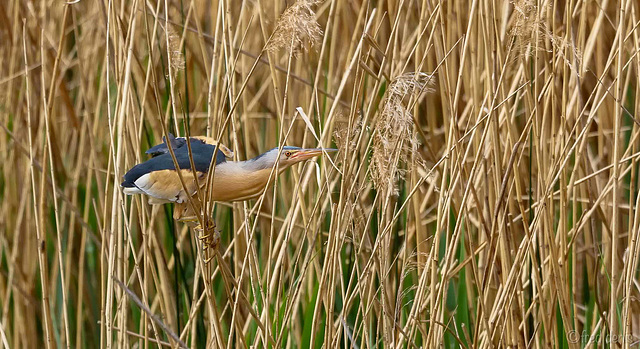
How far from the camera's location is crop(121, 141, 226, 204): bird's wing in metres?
0.76

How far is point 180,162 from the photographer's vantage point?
2.61ft

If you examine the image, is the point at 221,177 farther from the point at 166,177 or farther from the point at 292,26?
the point at 292,26

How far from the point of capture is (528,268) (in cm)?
119

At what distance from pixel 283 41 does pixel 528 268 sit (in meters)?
0.69

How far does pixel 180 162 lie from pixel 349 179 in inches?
7.5

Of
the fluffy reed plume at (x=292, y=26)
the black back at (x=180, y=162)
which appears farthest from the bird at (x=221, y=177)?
the fluffy reed plume at (x=292, y=26)

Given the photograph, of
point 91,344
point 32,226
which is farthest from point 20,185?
point 91,344

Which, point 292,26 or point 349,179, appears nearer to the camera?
point 292,26

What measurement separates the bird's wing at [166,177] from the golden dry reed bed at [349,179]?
0.16 feet

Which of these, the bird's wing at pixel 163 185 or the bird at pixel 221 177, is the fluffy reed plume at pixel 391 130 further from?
the bird's wing at pixel 163 185

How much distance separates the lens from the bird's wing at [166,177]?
758 mm

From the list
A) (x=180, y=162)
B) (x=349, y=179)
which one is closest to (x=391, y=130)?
(x=349, y=179)

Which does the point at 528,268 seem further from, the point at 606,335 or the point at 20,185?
the point at 20,185

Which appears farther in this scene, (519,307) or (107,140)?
(107,140)
